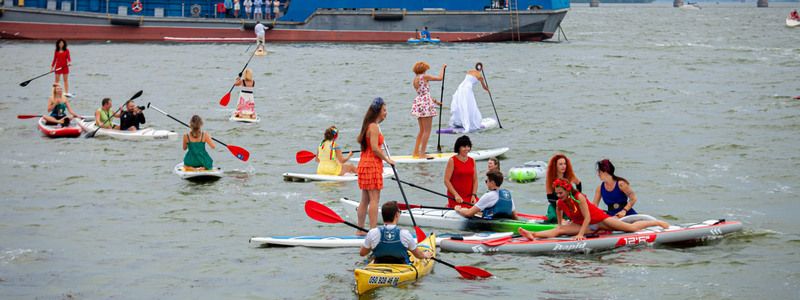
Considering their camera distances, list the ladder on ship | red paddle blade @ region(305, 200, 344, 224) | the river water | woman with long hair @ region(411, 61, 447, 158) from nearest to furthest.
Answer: the river water
red paddle blade @ region(305, 200, 344, 224)
woman with long hair @ region(411, 61, 447, 158)
the ladder on ship

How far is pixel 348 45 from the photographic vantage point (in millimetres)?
59844

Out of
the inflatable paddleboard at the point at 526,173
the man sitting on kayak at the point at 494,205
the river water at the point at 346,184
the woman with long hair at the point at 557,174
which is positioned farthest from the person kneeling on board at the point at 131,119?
the woman with long hair at the point at 557,174

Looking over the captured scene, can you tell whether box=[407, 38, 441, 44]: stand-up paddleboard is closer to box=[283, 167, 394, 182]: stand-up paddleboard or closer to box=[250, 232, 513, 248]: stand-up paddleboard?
box=[283, 167, 394, 182]: stand-up paddleboard

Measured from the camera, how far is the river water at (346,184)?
1234 cm

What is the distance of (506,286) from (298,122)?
16449 mm

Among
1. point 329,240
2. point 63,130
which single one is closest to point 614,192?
point 329,240

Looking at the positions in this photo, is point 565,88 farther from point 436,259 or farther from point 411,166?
point 436,259

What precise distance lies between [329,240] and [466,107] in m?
10.3

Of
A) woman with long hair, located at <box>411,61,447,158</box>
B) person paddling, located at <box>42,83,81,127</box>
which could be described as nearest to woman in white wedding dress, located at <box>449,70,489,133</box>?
woman with long hair, located at <box>411,61,447,158</box>

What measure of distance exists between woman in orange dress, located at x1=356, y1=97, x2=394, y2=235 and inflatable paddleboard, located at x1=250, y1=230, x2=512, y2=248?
296 mm

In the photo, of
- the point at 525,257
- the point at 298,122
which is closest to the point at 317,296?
the point at 525,257

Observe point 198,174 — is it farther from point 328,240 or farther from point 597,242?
point 597,242

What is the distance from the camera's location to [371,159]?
1313 cm

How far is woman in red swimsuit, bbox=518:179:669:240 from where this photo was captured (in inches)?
503
